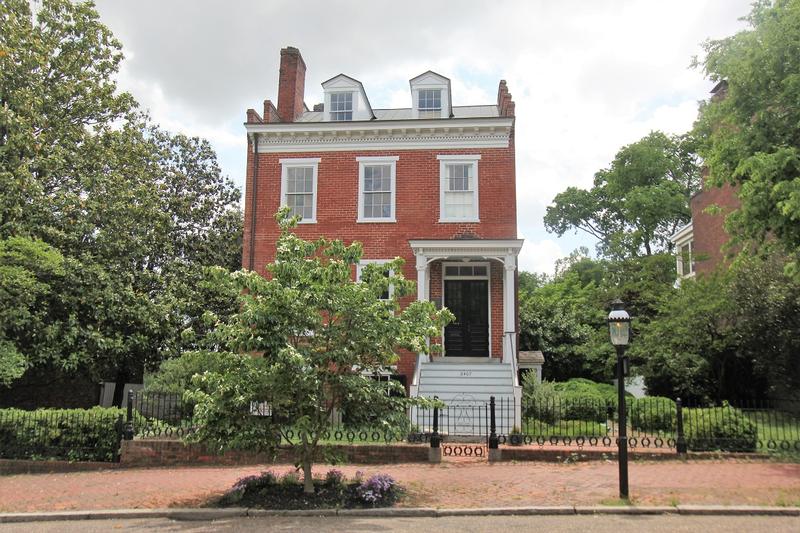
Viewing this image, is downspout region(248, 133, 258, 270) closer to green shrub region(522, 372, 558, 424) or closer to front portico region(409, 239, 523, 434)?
front portico region(409, 239, 523, 434)

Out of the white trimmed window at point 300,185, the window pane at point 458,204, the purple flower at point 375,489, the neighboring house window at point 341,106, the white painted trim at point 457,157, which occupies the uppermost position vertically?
the neighboring house window at point 341,106

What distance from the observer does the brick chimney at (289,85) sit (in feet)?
72.5

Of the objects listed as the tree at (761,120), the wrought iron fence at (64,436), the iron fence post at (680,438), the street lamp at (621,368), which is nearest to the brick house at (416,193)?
the tree at (761,120)

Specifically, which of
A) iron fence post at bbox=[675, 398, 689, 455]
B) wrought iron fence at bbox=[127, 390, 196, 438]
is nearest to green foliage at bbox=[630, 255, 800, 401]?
iron fence post at bbox=[675, 398, 689, 455]

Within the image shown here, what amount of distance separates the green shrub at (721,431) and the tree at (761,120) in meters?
3.38

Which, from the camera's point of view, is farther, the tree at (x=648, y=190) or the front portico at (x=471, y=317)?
the tree at (x=648, y=190)

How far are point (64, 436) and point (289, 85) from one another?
13.6m

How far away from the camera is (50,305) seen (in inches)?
712

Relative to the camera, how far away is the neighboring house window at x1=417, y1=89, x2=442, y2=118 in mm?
21125

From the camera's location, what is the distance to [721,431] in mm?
12445

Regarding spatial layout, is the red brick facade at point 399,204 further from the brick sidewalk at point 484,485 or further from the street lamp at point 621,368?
the street lamp at point 621,368

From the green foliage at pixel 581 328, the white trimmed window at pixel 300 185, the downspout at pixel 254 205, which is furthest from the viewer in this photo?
the green foliage at pixel 581 328

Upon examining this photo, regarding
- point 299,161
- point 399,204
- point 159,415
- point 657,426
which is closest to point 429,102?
point 399,204

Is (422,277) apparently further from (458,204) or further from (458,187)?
(458,187)
